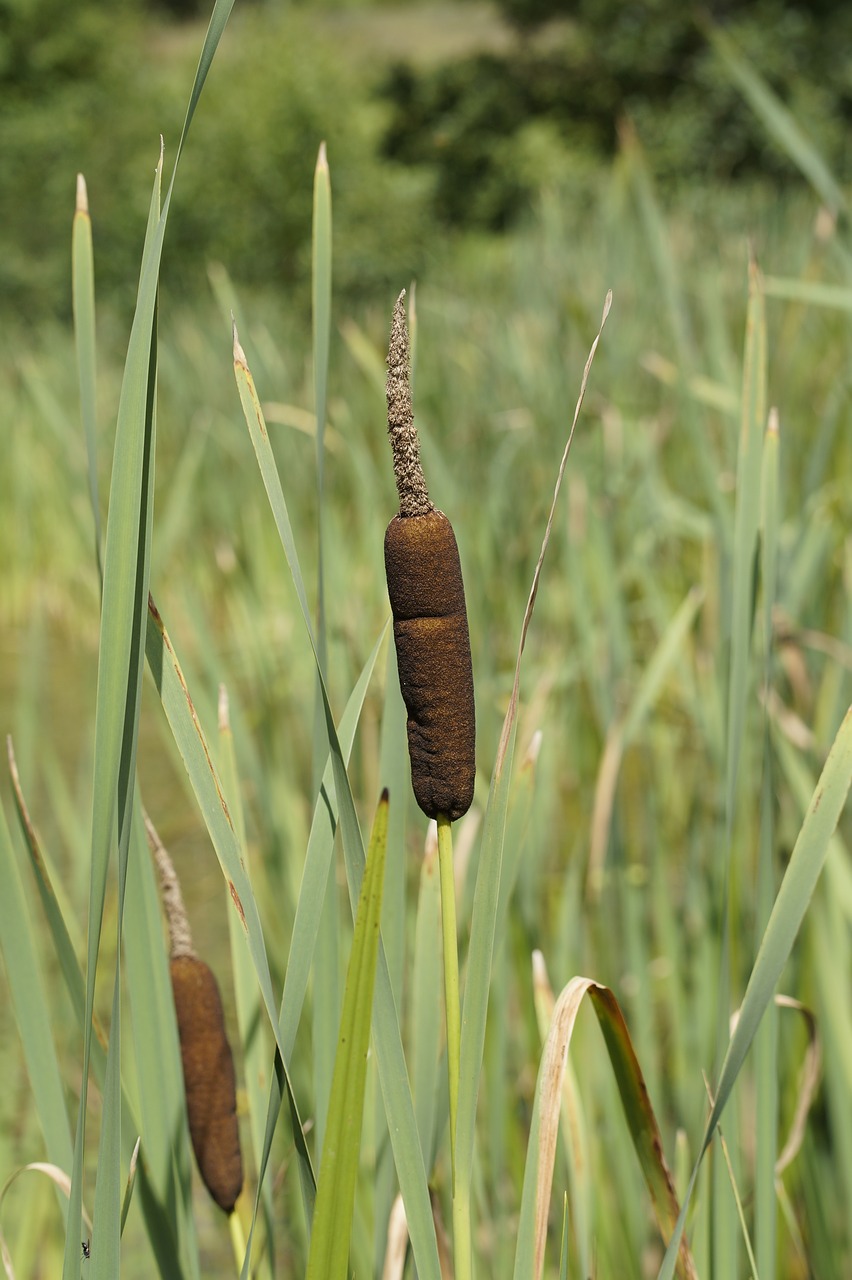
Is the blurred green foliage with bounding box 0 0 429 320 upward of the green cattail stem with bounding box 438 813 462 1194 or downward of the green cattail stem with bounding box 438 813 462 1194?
upward

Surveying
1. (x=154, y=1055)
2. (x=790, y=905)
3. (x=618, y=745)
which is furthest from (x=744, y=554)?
(x=618, y=745)

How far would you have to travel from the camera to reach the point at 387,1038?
27cm

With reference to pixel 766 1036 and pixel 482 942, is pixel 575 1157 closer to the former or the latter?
pixel 766 1036

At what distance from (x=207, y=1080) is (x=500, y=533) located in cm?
88

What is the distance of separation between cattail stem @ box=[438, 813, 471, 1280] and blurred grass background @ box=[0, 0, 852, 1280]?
120 mm

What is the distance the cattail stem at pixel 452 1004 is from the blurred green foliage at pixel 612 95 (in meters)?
7.19

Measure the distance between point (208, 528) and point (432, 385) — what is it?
547 mm

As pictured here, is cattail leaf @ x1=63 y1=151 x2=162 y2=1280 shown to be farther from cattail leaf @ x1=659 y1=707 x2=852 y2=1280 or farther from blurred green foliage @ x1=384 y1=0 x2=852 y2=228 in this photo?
blurred green foliage @ x1=384 y1=0 x2=852 y2=228

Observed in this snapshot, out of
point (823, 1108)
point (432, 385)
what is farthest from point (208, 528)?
point (823, 1108)

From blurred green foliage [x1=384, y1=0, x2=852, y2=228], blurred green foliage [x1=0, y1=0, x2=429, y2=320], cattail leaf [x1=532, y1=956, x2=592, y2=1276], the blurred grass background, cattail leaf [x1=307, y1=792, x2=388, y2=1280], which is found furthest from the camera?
blurred green foliage [x1=384, y1=0, x2=852, y2=228]

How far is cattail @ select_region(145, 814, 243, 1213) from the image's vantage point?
0.38m

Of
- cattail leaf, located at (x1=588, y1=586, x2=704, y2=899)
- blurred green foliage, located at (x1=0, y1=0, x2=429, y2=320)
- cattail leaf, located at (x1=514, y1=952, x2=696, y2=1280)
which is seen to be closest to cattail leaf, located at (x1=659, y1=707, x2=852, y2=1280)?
cattail leaf, located at (x1=514, y1=952, x2=696, y2=1280)

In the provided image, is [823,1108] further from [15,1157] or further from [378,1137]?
[15,1157]

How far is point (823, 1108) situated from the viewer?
0.72 m
